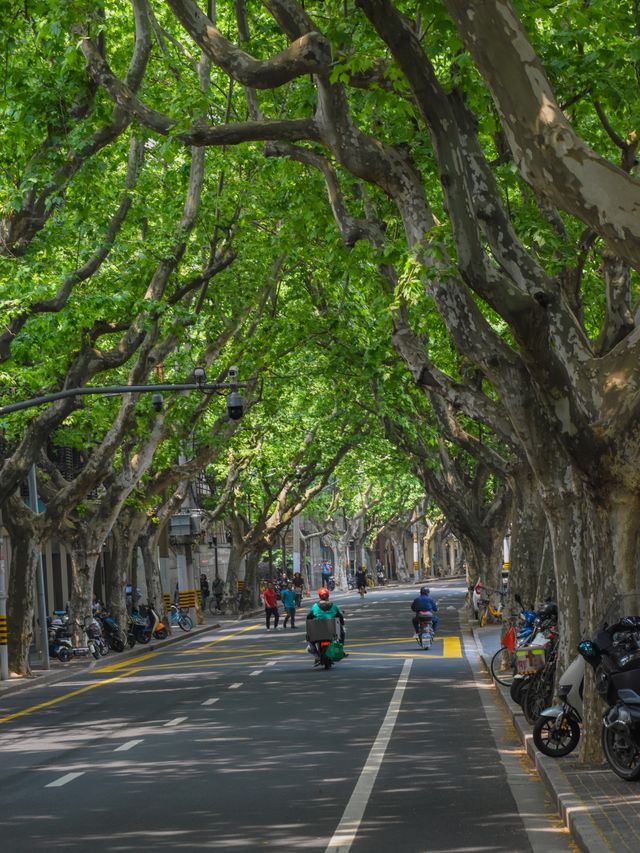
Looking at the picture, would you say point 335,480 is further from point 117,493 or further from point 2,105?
point 2,105

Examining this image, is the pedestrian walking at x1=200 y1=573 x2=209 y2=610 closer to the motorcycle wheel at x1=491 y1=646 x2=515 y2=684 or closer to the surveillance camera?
the surveillance camera

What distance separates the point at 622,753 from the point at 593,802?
1.40 m

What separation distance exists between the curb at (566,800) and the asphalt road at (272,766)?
16 cm

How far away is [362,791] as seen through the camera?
12531mm

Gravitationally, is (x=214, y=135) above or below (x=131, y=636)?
above

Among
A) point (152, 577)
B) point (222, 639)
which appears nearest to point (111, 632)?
point (222, 639)

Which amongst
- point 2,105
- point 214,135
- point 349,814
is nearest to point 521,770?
point 349,814

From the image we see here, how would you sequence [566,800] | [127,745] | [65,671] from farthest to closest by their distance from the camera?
[65,671], [127,745], [566,800]

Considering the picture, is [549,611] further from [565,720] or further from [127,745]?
[127,745]

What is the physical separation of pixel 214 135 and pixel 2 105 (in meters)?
7.82

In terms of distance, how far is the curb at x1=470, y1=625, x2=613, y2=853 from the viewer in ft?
29.2

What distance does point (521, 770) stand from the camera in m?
13.7

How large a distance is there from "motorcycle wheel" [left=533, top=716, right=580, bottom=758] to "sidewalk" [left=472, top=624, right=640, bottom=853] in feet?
0.30

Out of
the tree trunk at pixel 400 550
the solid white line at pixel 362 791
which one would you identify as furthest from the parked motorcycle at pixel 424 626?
the tree trunk at pixel 400 550
